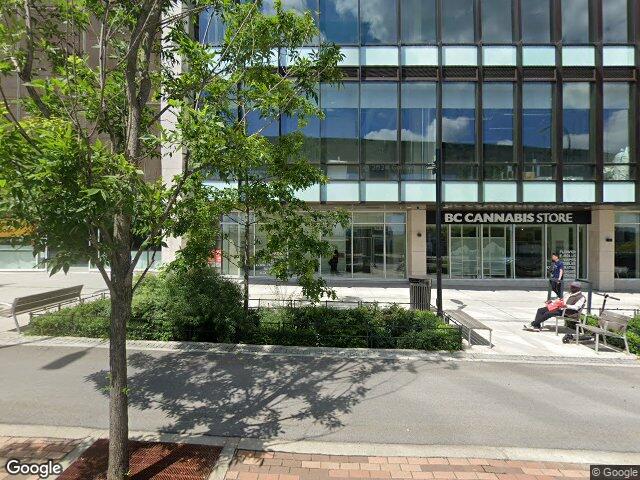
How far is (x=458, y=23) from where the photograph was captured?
A: 16875 mm

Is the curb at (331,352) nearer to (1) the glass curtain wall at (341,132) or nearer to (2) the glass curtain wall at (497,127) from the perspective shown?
(1) the glass curtain wall at (341,132)

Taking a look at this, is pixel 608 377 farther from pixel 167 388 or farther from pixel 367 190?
pixel 367 190

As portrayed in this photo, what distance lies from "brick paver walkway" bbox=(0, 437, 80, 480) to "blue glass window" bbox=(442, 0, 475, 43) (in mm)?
18836

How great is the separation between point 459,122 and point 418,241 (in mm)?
5679

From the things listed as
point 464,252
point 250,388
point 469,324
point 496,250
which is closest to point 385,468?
point 250,388

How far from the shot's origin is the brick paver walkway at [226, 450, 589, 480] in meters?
3.80

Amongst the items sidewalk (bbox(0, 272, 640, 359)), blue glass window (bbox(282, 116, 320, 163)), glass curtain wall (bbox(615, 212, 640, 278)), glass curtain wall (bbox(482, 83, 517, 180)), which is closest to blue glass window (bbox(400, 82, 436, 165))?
glass curtain wall (bbox(482, 83, 517, 180))

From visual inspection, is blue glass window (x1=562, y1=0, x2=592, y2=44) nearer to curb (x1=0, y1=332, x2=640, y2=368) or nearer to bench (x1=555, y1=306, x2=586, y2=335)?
bench (x1=555, y1=306, x2=586, y2=335)

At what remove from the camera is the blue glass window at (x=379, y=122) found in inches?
661

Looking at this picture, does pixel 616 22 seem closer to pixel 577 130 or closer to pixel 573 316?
pixel 577 130

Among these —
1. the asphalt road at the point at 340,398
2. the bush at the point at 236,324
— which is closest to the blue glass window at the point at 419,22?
the bush at the point at 236,324

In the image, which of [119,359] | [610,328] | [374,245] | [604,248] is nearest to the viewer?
[119,359]

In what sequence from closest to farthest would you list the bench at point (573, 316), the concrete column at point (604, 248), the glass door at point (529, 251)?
the bench at point (573, 316) < the concrete column at point (604, 248) < the glass door at point (529, 251)

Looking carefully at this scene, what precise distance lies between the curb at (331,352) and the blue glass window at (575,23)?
15.5 m
